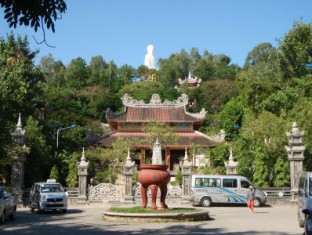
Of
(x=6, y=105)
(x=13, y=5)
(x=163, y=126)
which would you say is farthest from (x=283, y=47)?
(x=13, y=5)

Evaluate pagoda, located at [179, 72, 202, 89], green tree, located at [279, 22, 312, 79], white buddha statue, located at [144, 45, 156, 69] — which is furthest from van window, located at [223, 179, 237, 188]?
white buddha statue, located at [144, 45, 156, 69]

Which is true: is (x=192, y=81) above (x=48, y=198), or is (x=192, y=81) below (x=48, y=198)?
above

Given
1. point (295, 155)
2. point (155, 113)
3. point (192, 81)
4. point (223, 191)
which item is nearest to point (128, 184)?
point (223, 191)

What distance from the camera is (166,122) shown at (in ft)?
179

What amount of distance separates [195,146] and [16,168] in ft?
73.6

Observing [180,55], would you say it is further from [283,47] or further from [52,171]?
[52,171]

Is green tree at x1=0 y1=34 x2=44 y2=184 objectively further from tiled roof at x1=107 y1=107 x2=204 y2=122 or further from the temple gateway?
tiled roof at x1=107 y1=107 x2=204 y2=122

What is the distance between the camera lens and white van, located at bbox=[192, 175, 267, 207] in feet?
94.9

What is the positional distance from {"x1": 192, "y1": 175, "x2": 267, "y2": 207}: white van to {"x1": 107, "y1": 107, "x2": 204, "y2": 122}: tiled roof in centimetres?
2542

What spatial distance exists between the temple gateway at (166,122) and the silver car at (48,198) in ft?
80.9

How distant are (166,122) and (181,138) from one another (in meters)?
2.76

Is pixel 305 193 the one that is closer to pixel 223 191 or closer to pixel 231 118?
pixel 223 191

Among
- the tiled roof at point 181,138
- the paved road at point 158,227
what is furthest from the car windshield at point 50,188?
the tiled roof at point 181,138

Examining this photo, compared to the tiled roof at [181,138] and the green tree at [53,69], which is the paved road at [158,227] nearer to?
the tiled roof at [181,138]
